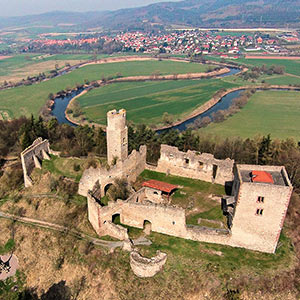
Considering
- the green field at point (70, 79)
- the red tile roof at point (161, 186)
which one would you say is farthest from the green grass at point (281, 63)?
the red tile roof at point (161, 186)

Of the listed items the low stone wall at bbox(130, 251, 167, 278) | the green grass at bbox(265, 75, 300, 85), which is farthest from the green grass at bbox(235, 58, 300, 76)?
the low stone wall at bbox(130, 251, 167, 278)

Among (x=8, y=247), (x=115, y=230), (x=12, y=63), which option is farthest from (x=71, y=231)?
(x=12, y=63)

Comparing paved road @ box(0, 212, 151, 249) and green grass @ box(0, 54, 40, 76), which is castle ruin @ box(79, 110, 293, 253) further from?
green grass @ box(0, 54, 40, 76)

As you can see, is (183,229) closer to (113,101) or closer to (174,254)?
(174,254)

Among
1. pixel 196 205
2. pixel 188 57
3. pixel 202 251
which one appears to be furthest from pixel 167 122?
pixel 188 57

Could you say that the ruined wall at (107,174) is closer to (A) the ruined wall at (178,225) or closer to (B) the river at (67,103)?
(A) the ruined wall at (178,225)
